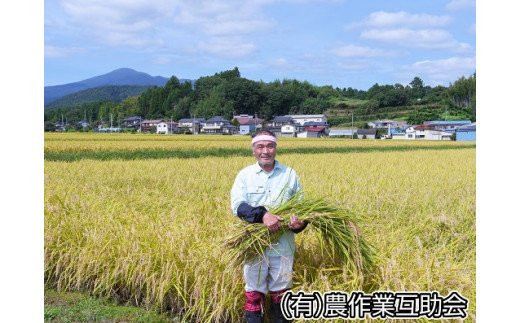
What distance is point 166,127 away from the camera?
8672 millimetres

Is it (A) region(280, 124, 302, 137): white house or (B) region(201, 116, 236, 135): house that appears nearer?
(A) region(280, 124, 302, 137): white house

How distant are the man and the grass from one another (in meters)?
1.09

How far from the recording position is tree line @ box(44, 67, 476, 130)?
191 inches

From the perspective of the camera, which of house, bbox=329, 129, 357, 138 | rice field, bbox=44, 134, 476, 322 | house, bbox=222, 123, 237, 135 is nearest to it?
rice field, bbox=44, 134, 476, 322

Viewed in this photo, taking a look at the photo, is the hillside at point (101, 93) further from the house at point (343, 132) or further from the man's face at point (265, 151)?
the house at point (343, 132)

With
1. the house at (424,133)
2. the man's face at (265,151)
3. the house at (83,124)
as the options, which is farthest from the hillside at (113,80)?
the house at (424,133)

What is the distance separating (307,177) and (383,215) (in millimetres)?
2358

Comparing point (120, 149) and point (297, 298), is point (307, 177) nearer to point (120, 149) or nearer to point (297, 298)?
point (297, 298)

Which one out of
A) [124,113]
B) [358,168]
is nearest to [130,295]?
[124,113]

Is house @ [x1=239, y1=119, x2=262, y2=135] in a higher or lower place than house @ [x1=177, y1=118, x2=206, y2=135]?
lower

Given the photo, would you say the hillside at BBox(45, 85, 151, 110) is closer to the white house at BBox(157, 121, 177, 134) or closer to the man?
the white house at BBox(157, 121, 177, 134)

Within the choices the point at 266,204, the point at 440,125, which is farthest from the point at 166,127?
the point at 266,204

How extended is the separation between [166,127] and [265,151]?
5.83m

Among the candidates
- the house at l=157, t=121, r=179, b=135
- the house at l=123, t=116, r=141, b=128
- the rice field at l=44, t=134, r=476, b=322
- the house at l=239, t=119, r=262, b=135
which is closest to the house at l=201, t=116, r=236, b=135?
the house at l=239, t=119, r=262, b=135
